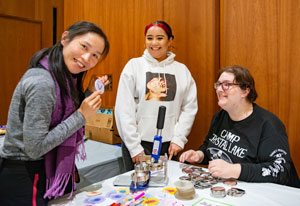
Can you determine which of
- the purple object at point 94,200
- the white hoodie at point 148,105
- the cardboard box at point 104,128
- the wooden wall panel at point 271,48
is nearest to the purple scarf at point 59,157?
the purple object at point 94,200

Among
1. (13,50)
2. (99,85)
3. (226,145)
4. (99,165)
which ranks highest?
(13,50)

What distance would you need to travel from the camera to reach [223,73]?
1439mm

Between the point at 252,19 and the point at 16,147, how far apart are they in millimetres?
2012

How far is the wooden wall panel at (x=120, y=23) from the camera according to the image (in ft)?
9.18

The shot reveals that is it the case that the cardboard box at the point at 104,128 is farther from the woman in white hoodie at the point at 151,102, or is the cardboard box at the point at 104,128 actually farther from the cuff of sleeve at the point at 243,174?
the cuff of sleeve at the point at 243,174

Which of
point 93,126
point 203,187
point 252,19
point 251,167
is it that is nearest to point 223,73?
point 251,167

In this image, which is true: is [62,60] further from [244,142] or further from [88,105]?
[244,142]

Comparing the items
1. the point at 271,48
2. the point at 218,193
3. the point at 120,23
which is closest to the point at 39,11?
→ the point at 120,23

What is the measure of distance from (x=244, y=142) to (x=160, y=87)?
748 mm

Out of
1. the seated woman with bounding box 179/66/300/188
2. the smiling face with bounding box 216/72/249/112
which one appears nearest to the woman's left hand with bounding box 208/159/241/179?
the seated woman with bounding box 179/66/300/188

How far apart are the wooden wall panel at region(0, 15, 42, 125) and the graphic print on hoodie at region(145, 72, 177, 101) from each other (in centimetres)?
307

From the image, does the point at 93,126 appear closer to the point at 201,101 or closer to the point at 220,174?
the point at 201,101

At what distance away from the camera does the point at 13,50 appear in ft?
12.8

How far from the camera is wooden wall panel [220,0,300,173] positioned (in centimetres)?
186
